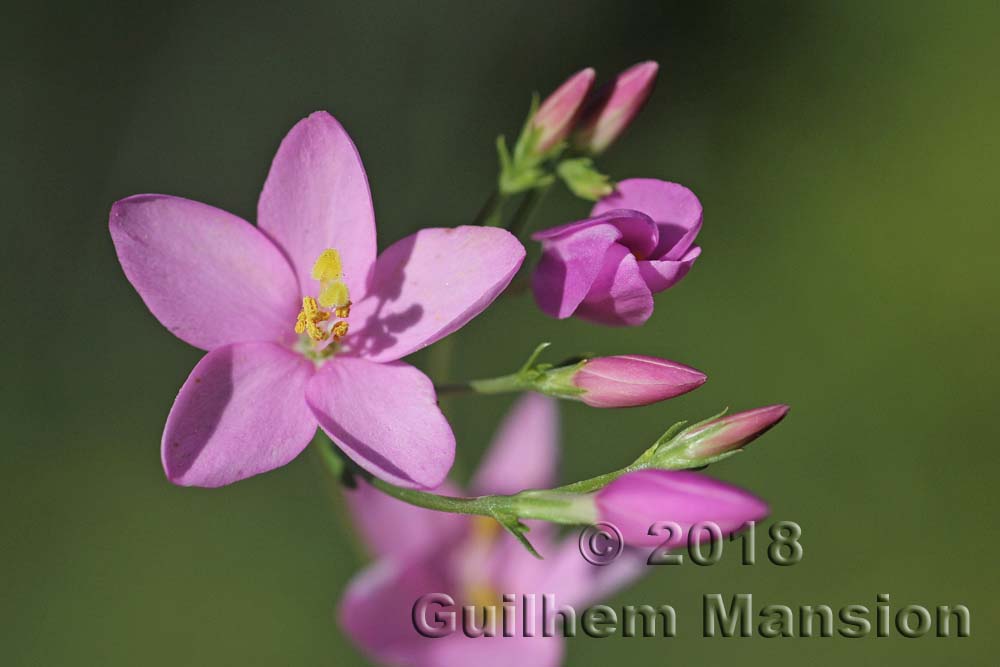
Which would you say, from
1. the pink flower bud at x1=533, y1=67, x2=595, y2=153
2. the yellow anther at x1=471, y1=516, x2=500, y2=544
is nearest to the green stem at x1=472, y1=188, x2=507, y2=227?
the pink flower bud at x1=533, y1=67, x2=595, y2=153

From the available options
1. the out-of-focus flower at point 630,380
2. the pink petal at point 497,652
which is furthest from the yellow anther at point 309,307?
the pink petal at point 497,652

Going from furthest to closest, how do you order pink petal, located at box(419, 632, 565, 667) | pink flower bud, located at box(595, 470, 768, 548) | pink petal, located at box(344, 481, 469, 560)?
pink petal, located at box(344, 481, 469, 560)
pink petal, located at box(419, 632, 565, 667)
pink flower bud, located at box(595, 470, 768, 548)

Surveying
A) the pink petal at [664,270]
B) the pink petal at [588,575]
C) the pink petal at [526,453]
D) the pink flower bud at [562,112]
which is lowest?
the pink petal at [588,575]

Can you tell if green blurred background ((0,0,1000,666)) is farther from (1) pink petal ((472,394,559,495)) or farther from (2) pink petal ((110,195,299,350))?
(2) pink petal ((110,195,299,350))

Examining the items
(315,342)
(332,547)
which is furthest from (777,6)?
(315,342)

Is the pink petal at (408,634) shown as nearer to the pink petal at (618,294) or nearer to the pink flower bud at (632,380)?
the pink flower bud at (632,380)

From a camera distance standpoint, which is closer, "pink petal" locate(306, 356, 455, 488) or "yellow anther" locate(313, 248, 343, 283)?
"pink petal" locate(306, 356, 455, 488)
